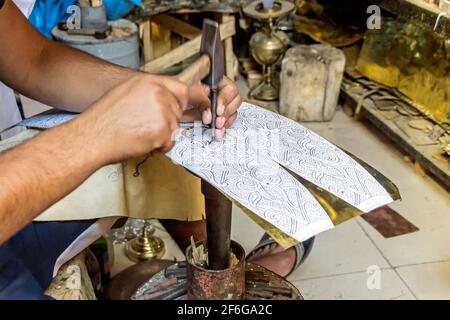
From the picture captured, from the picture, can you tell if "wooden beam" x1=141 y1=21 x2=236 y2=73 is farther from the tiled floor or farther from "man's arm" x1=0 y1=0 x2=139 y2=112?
"man's arm" x1=0 y1=0 x2=139 y2=112

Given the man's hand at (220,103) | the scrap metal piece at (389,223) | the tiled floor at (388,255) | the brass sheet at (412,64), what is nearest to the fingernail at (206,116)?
the man's hand at (220,103)

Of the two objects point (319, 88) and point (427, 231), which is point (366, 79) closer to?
point (319, 88)

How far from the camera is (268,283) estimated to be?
5.30 feet

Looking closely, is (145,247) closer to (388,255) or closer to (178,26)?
(388,255)

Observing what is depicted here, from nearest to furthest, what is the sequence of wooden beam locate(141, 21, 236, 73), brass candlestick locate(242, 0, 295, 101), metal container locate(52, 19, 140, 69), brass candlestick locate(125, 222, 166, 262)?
brass candlestick locate(125, 222, 166, 262) < metal container locate(52, 19, 140, 69) < brass candlestick locate(242, 0, 295, 101) < wooden beam locate(141, 21, 236, 73)

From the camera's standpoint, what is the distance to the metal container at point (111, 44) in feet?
11.7

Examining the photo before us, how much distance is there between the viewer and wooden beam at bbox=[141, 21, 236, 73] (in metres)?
3.92

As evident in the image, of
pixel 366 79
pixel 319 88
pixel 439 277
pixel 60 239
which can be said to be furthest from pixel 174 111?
pixel 366 79

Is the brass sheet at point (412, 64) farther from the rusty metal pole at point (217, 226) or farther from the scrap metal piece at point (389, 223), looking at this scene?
the rusty metal pole at point (217, 226)

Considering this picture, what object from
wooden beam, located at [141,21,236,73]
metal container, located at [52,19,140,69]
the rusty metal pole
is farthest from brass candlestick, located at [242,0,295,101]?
the rusty metal pole

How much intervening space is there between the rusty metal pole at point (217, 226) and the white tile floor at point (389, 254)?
0.97 m

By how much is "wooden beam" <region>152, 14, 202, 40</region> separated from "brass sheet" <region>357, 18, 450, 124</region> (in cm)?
129

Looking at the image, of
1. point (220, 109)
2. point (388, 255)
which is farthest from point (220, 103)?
point (388, 255)
